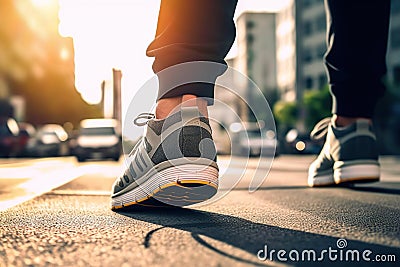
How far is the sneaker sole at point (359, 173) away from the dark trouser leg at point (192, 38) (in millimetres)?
930

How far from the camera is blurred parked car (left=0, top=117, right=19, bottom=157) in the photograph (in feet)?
65.4

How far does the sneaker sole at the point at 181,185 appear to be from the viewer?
188cm

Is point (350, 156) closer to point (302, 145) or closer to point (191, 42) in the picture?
point (191, 42)

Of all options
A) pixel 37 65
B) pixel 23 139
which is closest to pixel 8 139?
pixel 23 139

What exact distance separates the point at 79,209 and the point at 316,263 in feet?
3.88

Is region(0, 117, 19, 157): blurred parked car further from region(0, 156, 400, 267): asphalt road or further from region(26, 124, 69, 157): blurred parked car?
region(0, 156, 400, 267): asphalt road

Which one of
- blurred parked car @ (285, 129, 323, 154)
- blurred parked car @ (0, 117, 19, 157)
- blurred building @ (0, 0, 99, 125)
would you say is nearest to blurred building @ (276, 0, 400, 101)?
blurred building @ (0, 0, 99, 125)

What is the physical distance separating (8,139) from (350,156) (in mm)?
18950

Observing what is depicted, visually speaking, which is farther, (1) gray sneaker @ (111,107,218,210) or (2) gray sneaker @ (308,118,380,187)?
(2) gray sneaker @ (308,118,380,187)

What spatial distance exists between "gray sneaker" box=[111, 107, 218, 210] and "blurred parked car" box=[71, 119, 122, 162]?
52.0 feet

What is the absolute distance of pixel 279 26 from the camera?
71250 millimetres

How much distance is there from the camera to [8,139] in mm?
20078

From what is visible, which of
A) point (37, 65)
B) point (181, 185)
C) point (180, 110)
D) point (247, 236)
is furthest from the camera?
point (37, 65)

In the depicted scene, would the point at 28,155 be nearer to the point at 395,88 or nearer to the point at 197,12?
the point at 197,12
